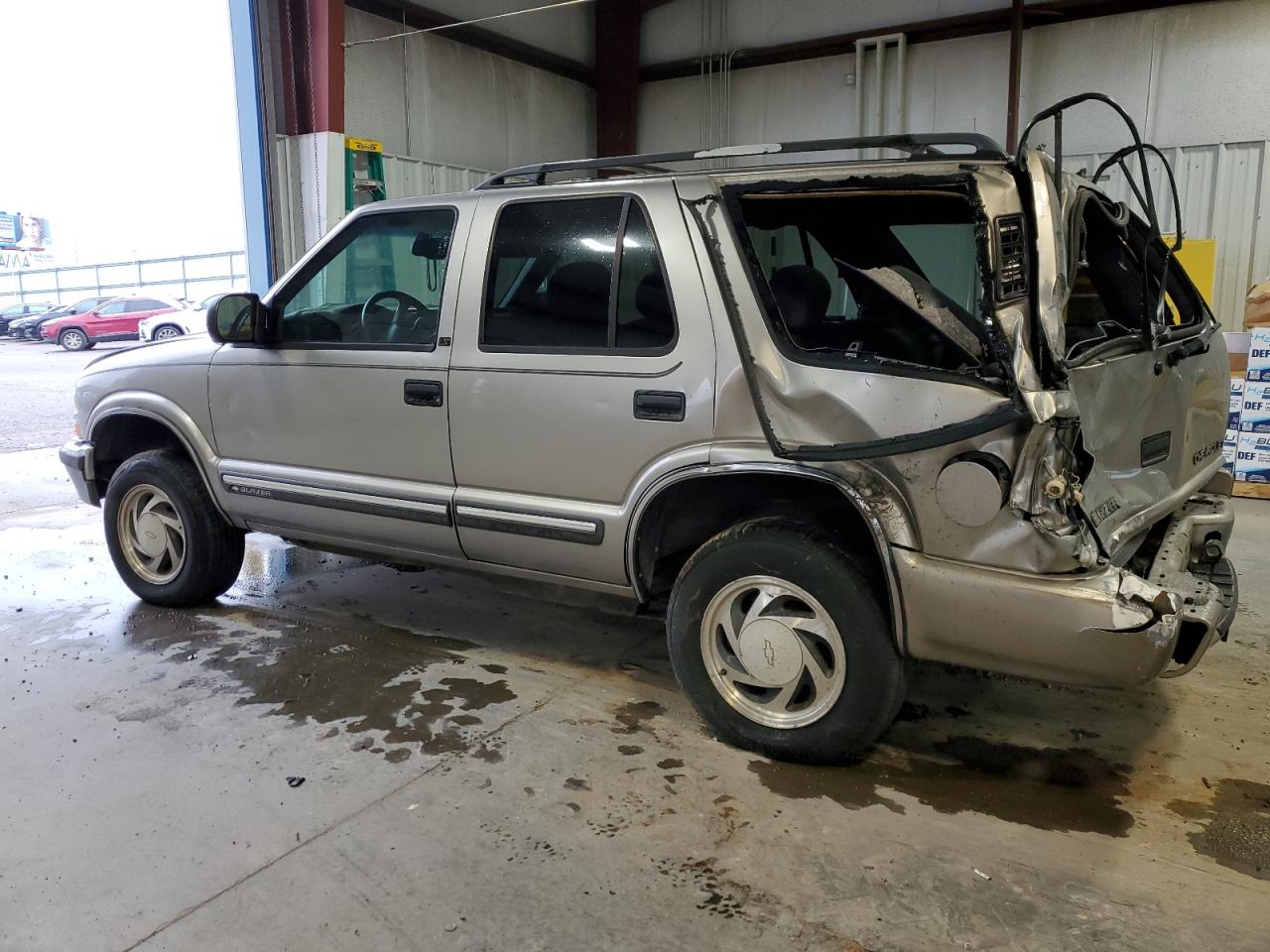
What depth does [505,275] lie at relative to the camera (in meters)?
3.30

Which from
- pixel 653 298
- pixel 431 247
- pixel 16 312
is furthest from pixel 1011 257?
pixel 16 312

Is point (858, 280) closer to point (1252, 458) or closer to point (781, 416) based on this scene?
point (781, 416)

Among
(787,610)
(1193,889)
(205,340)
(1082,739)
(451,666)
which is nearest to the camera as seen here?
(1193,889)

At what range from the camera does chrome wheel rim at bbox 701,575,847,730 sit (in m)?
2.78

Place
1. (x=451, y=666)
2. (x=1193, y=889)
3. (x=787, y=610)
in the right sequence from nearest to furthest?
(x=1193, y=889)
(x=787, y=610)
(x=451, y=666)

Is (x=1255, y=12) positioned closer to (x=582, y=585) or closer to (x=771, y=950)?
(x=582, y=585)

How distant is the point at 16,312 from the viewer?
2800 centimetres

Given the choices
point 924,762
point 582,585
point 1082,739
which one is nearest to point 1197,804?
point 1082,739

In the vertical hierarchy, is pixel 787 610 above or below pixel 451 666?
above

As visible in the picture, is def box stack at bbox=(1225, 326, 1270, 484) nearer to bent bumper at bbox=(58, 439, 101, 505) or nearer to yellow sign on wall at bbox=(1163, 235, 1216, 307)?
yellow sign on wall at bbox=(1163, 235, 1216, 307)

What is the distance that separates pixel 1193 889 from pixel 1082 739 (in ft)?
2.81

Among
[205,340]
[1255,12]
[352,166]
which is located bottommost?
[205,340]

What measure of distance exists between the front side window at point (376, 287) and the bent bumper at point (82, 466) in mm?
1437

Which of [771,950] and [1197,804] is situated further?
[1197,804]
